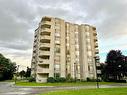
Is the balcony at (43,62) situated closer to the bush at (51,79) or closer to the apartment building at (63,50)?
the apartment building at (63,50)

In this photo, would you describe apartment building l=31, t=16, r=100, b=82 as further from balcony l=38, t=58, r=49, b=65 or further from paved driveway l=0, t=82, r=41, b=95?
paved driveway l=0, t=82, r=41, b=95

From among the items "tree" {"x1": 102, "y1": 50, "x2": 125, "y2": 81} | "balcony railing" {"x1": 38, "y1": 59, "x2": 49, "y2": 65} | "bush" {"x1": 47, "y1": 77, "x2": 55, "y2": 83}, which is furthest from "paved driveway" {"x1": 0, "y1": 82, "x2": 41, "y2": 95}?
"tree" {"x1": 102, "y1": 50, "x2": 125, "y2": 81}

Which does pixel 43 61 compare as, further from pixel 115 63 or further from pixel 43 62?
pixel 115 63

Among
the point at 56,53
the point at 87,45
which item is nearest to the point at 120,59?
the point at 87,45

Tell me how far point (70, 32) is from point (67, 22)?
15.0ft

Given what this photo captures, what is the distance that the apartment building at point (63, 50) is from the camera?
68.7m

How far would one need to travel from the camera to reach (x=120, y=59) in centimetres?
7444

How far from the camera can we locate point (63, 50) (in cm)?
7350

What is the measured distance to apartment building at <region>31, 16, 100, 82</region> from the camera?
6869 centimetres

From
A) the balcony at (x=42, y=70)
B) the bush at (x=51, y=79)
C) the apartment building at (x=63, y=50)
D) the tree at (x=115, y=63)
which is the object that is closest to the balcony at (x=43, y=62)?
the apartment building at (x=63, y=50)

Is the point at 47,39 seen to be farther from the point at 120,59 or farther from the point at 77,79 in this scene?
the point at 120,59

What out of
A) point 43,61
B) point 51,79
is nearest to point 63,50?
point 43,61

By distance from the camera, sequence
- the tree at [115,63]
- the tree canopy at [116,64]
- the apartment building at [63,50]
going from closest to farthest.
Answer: the apartment building at [63,50]
the tree canopy at [116,64]
the tree at [115,63]

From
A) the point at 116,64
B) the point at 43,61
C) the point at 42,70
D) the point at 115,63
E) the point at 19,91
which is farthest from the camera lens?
the point at 115,63
